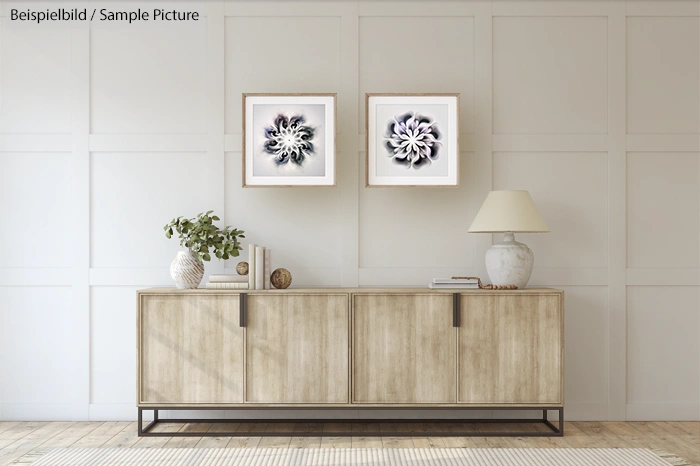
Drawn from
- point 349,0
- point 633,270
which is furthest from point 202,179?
point 633,270

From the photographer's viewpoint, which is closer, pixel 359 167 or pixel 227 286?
pixel 227 286

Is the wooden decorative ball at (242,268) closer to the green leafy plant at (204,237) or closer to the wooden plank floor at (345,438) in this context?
the green leafy plant at (204,237)

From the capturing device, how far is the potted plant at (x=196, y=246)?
3.34 meters

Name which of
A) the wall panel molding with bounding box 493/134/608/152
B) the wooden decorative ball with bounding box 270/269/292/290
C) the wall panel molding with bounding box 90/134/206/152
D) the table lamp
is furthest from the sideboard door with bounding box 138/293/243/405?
the wall panel molding with bounding box 493/134/608/152

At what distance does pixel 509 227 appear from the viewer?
3.24m

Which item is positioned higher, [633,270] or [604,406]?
[633,270]

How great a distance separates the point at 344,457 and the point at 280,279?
38.8 inches

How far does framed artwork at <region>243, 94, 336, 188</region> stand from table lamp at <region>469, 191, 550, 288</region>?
0.92 meters

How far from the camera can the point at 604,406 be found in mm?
3639

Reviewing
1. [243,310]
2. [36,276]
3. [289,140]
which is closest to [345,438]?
[243,310]

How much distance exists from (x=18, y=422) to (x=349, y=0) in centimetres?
322

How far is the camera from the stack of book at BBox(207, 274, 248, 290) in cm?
327

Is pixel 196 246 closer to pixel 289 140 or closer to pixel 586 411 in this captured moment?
pixel 289 140

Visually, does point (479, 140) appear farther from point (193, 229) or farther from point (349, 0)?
point (193, 229)
